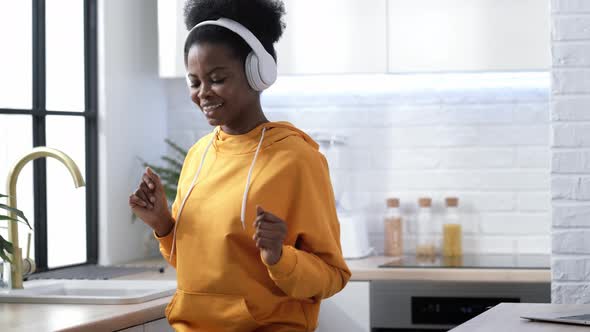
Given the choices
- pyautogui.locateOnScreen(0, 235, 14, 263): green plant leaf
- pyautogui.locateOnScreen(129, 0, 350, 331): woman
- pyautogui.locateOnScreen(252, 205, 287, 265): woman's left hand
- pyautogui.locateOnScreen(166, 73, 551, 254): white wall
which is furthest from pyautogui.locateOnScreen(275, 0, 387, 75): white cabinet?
pyautogui.locateOnScreen(252, 205, 287, 265): woman's left hand

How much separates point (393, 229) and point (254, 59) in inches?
70.7

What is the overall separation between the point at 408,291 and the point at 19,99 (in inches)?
57.1

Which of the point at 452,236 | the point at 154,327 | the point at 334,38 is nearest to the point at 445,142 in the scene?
the point at 452,236

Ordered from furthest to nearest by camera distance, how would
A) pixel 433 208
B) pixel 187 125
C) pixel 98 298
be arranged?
pixel 187 125
pixel 433 208
pixel 98 298

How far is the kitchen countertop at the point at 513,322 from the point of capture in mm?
1739

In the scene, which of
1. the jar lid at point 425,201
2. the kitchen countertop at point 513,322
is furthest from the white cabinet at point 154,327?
the jar lid at point 425,201

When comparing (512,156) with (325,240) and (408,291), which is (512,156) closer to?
(408,291)

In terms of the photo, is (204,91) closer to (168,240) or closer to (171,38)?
(168,240)

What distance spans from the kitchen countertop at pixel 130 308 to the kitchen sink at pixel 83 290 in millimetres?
25

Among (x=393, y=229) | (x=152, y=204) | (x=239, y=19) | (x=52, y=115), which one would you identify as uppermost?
(x=239, y=19)

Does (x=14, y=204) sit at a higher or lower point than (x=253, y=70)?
lower

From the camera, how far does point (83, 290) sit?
2.80 meters

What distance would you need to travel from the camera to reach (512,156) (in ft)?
11.5

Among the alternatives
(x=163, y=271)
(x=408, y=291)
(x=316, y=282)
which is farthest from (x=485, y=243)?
(x=316, y=282)
